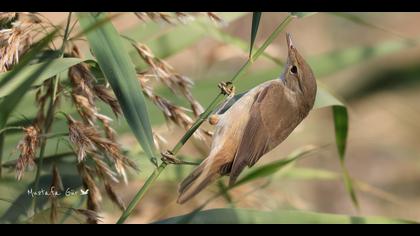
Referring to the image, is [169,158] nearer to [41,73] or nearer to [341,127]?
[41,73]

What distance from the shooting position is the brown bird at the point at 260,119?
6.47 ft

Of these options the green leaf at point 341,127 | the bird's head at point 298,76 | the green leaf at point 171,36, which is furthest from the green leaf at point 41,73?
the green leaf at point 171,36

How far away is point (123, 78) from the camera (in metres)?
1.78

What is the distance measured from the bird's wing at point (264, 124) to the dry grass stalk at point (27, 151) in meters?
0.51

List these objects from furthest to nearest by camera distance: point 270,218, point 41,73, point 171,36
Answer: point 171,36, point 270,218, point 41,73

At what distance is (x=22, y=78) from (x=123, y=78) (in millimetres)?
243

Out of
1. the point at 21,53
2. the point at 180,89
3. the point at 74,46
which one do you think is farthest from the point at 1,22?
the point at 180,89

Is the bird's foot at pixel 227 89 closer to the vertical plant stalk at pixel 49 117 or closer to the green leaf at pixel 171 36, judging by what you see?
the vertical plant stalk at pixel 49 117

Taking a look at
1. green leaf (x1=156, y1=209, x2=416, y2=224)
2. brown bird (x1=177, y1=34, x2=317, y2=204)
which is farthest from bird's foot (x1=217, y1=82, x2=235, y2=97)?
green leaf (x1=156, y1=209, x2=416, y2=224)

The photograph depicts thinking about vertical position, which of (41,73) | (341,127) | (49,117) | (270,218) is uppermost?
(41,73)

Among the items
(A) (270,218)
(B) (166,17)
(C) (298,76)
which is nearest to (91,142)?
(B) (166,17)

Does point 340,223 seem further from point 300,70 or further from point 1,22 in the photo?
point 1,22

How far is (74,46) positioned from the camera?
201 cm
